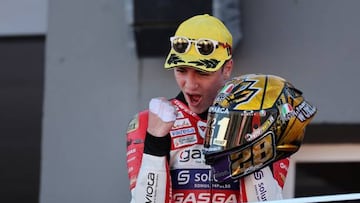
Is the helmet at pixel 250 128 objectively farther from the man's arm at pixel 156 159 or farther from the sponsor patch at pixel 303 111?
the man's arm at pixel 156 159

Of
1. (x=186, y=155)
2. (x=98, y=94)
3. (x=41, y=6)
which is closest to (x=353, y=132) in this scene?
(x=98, y=94)

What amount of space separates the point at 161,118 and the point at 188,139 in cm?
21

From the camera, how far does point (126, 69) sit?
6613 millimetres

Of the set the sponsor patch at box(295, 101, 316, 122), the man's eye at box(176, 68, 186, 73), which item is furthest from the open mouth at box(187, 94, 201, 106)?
the sponsor patch at box(295, 101, 316, 122)

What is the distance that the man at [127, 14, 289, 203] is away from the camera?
11.6 feet

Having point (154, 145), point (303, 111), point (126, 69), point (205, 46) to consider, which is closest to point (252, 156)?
point (303, 111)

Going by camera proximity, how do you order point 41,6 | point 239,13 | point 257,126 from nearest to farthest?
point 257,126
point 239,13
point 41,6

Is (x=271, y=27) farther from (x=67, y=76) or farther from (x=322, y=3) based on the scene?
(x=67, y=76)

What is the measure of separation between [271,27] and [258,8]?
0.53ft

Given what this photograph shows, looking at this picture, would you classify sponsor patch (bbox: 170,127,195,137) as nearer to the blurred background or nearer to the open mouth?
the open mouth

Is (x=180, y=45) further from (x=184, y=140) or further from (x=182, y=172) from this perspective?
(x=182, y=172)

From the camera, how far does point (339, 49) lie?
648cm

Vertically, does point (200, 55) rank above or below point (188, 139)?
above

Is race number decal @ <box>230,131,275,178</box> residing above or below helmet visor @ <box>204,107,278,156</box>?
below
